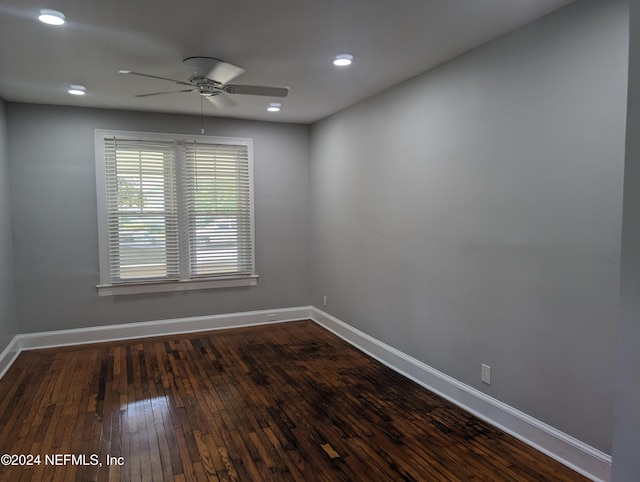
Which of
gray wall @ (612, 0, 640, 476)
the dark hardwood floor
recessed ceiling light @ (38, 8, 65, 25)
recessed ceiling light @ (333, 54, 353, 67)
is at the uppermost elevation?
recessed ceiling light @ (333, 54, 353, 67)

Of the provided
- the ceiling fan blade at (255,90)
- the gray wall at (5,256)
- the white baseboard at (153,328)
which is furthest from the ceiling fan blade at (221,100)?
the white baseboard at (153,328)

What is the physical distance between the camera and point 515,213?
8.95ft

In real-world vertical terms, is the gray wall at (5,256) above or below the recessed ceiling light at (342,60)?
below

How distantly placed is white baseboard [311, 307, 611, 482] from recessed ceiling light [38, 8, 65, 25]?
11.4ft

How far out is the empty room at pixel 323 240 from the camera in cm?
233

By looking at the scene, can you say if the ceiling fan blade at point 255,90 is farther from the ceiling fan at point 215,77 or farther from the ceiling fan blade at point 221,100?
the ceiling fan blade at point 221,100

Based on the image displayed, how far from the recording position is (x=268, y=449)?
267 cm

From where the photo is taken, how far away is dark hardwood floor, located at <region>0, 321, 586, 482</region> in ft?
8.06

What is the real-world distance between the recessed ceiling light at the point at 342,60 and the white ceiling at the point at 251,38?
51 mm

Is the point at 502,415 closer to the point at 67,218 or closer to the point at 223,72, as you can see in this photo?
the point at 223,72

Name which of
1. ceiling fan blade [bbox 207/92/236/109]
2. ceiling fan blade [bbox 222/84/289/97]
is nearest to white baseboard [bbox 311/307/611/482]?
ceiling fan blade [bbox 222/84/289/97]

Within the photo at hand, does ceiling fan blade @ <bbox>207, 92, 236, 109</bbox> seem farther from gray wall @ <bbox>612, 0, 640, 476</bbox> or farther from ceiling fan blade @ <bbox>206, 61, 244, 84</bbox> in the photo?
gray wall @ <bbox>612, 0, 640, 476</bbox>

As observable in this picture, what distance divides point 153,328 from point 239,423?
8.14 ft

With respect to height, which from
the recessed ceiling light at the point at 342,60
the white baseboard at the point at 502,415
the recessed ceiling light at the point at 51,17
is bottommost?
the white baseboard at the point at 502,415
